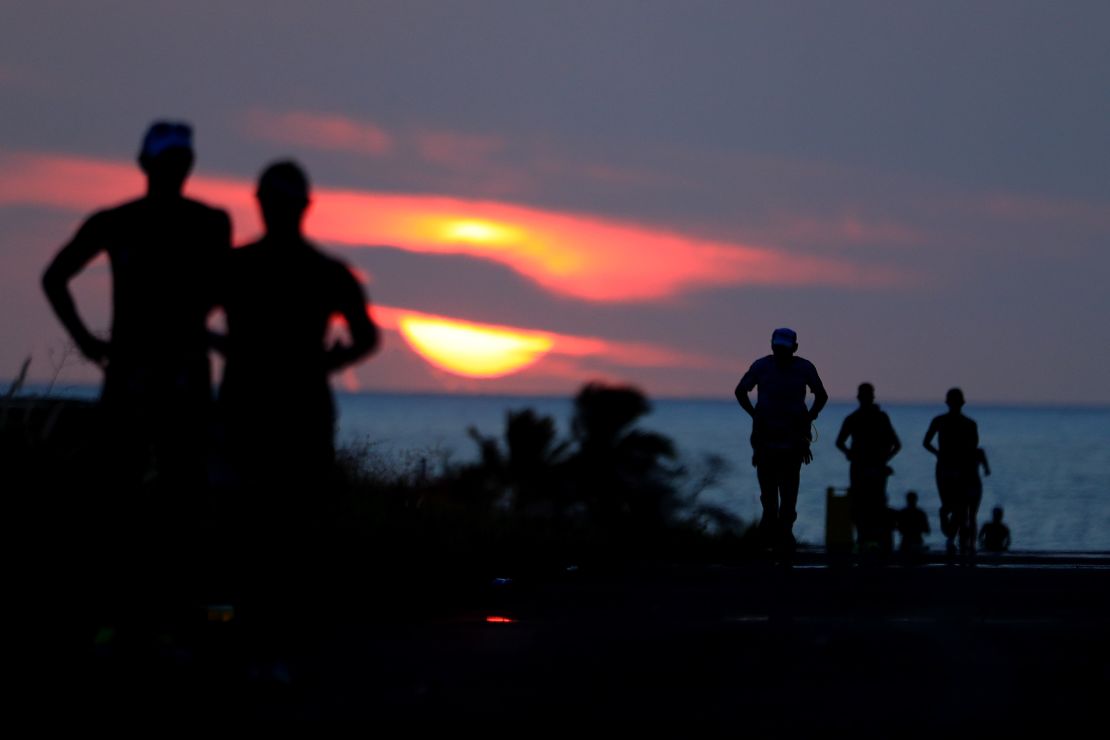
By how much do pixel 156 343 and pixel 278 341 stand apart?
0.80 metres

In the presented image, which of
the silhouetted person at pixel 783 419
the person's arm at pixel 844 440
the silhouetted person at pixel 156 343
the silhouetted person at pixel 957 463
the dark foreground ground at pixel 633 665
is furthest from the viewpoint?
the silhouetted person at pixel 957 463

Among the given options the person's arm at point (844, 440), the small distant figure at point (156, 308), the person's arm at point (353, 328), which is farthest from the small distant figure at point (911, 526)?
the person's arm at point (353, 328)

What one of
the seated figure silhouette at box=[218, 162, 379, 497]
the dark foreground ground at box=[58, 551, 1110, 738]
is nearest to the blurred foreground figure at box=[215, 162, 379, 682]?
the seated figure silhouette at box=[218, 162, 379, 497]

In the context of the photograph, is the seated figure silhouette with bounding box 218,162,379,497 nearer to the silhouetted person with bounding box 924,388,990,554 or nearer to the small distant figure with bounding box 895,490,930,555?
the silhouetted person with bounding box 924,388,990,554

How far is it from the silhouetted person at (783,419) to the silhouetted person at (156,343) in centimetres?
711

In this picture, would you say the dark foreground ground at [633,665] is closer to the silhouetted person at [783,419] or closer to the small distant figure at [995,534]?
the silhouetted person at [783,419]

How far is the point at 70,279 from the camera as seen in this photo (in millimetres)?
9398

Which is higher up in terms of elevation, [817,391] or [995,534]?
[817,391]

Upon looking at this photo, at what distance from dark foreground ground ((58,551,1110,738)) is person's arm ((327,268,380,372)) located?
3.90ft

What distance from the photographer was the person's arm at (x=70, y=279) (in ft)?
30.5

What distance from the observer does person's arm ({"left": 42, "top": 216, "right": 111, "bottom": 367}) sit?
30.5ft

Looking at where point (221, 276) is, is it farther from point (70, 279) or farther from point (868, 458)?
point (868, 458)

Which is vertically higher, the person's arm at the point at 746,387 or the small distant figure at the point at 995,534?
the person's arm at the point at 746,387

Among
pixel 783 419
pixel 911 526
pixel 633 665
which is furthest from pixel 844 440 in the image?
pixel 633 665
